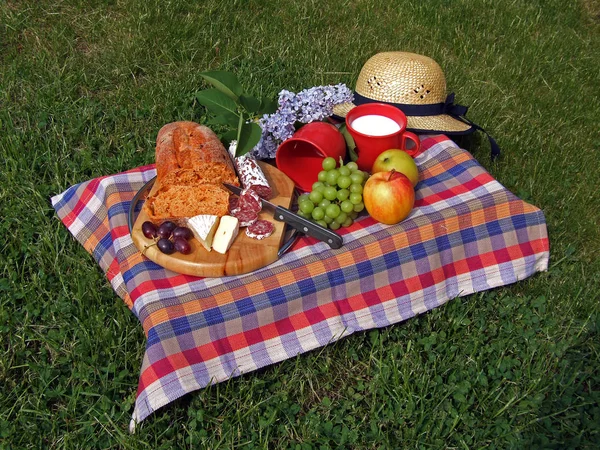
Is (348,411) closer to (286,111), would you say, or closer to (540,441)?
(540,441)

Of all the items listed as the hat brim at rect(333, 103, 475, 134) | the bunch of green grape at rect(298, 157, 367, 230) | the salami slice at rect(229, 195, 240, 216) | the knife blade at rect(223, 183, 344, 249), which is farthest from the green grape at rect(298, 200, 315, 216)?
the hat brim at rect(333, 103, 475, 134)

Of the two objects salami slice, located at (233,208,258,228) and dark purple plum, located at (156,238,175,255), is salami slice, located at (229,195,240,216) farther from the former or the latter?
dark purple plum, located at (156,238,175,255)

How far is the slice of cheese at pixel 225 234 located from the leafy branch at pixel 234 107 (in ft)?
1.18

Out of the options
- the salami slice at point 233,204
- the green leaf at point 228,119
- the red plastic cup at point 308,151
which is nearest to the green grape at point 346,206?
the red plastic cup at point 308,151

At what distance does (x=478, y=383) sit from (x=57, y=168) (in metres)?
2.79

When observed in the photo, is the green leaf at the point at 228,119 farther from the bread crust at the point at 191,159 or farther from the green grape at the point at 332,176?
the green grape at the point at 332,176

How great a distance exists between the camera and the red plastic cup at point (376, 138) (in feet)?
9.96

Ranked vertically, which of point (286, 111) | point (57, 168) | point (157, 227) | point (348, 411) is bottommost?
point (348, 411)

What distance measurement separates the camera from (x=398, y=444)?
2.51 m

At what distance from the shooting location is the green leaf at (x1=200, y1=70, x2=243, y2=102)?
285 centimetres

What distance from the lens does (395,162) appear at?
2.99 metres

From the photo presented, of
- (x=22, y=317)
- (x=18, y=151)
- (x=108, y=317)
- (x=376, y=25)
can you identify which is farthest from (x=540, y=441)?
(x=376, y=25)

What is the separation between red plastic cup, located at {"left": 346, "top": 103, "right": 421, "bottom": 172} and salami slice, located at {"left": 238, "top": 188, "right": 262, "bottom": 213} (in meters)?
0.69

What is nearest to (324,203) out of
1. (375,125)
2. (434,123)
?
(375,125)
